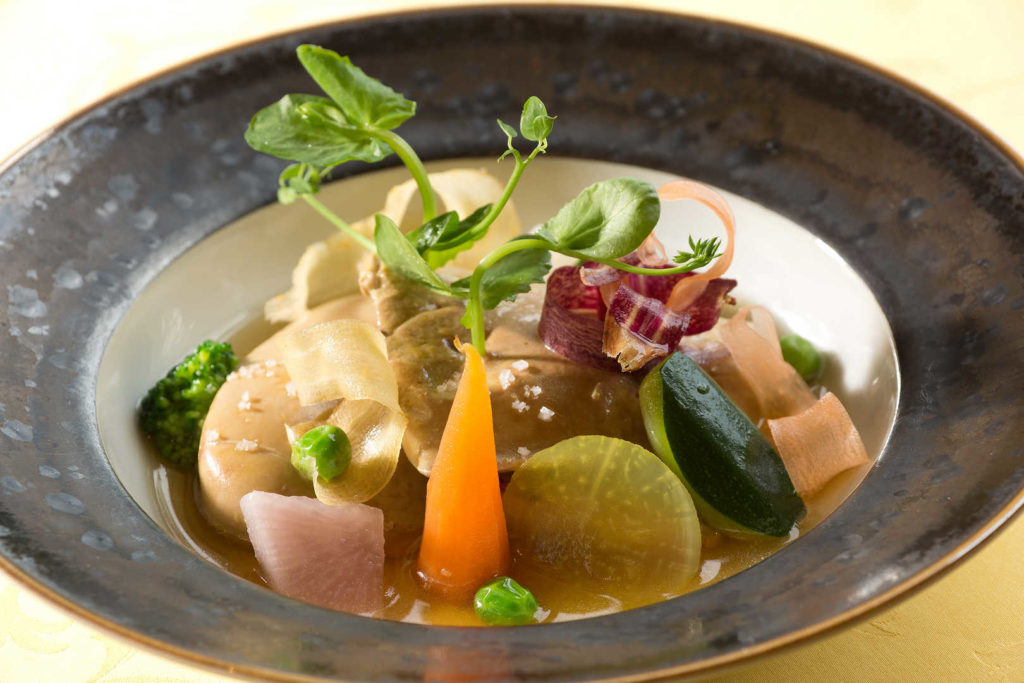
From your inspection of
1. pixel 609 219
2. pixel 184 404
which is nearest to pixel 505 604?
pixel 609 219

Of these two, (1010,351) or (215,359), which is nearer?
(1010,351)

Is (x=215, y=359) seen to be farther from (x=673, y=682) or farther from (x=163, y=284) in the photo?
(x=673, y=682)

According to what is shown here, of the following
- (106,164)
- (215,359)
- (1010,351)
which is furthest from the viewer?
(106,164)

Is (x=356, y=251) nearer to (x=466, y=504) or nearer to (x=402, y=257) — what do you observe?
(x=402, y=257)

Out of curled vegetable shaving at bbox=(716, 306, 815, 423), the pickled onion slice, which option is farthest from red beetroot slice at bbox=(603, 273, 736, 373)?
the pickled onion slice

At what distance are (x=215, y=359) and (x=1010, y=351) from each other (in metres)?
1.77

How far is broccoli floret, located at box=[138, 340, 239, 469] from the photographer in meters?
2.24

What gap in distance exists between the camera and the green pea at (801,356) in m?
2.41

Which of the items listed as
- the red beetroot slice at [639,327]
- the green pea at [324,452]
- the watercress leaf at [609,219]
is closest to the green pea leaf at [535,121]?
the watercress leaf at [609,219]

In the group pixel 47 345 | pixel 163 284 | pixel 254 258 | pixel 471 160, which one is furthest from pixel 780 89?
pixel 47 345

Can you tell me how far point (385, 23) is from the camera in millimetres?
2848

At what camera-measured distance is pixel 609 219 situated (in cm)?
183

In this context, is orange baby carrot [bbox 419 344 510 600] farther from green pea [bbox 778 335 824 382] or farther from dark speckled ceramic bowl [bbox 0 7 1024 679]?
green pea [bbox 778 335 824 382]

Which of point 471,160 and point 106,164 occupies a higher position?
point 471,160
